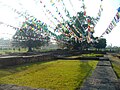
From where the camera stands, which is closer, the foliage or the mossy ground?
the mossy ground

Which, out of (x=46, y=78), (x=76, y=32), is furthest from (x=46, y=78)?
(x=76, y=32)

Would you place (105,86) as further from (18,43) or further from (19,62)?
(18,43)

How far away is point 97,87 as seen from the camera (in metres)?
6.73

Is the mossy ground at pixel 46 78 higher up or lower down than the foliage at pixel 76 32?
lower down

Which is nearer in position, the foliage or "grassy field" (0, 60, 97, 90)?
"grassy field" (0, 60, 97, 90)

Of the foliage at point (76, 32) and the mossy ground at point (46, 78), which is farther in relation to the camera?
the foliage at point (76, 32)

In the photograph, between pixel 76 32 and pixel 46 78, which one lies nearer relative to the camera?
pixel 46 78

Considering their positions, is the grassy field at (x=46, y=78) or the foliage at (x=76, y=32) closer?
the grassy field at (x=46, y=78)

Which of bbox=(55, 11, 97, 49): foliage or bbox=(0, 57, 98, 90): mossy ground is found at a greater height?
bbox=(55, 11, 97, 49): foliage

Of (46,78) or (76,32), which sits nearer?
(46,78)

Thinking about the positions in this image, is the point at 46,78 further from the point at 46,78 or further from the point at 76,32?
the point at 76,32

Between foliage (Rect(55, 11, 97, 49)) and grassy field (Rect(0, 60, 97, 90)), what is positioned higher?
foliage (Rect(55, 11, 97, 49))

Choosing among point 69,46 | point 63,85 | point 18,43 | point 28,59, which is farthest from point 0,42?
point 63,85

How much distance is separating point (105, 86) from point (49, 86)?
2.14 metres
